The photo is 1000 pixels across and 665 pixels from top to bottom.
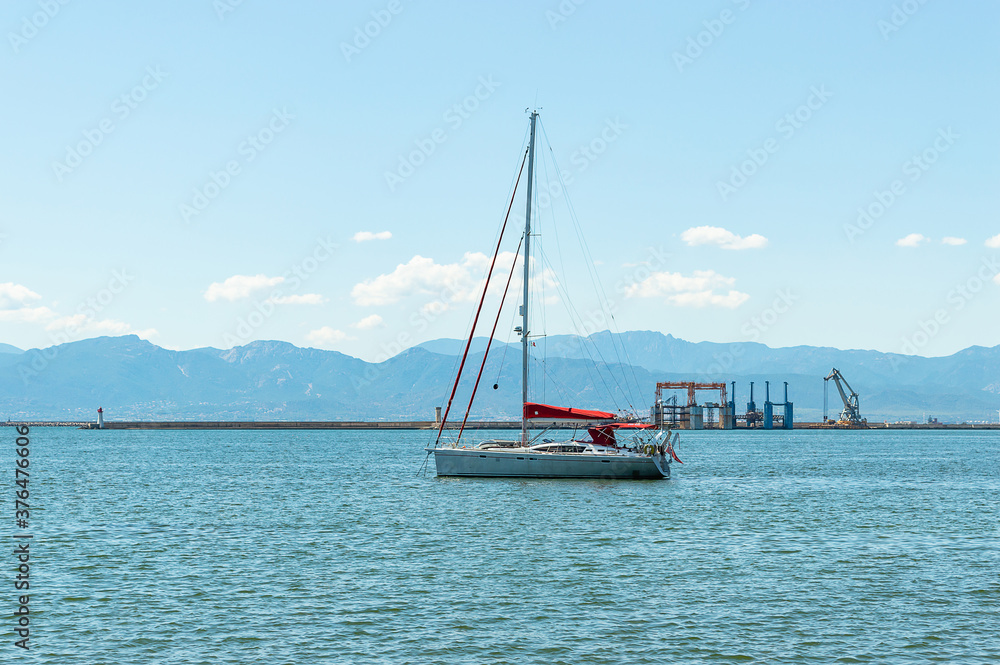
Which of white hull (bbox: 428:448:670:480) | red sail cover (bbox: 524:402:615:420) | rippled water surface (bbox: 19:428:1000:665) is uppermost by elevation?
red sail cover (bbox: 524:402:615:420)

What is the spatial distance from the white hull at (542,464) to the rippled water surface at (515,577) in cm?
151

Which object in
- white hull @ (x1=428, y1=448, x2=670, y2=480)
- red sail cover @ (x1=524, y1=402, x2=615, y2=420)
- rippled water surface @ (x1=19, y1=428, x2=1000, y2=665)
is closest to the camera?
rippled water surface @ (x1=19, y1=428, x2=1000, y2=665)

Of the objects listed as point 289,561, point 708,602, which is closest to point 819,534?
point 708,602

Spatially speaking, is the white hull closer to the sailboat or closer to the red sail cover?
the sailboat

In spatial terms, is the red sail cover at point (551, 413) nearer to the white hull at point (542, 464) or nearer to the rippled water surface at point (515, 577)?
the white hull at point (542, 464)

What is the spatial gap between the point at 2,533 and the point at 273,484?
27.9 meters

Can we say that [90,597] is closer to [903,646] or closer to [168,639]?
[168,639]

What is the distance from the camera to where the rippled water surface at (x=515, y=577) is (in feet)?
70.4

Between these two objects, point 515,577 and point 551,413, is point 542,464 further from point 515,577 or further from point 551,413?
point 515,577

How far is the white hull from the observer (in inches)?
2260

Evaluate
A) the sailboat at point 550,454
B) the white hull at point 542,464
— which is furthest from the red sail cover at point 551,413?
the white hull at point 542,464

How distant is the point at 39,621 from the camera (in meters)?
23.5

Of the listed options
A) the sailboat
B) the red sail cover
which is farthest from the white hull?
the red sail cover

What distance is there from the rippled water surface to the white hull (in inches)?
59.3
